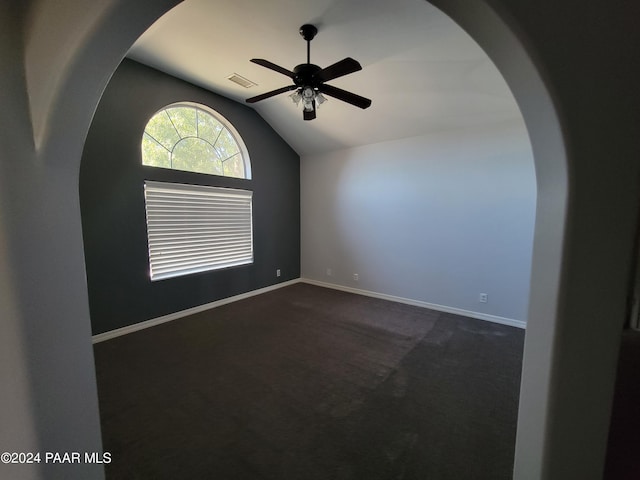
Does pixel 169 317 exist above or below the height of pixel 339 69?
below

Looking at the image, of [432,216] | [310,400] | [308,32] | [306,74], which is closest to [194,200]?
[306,74]

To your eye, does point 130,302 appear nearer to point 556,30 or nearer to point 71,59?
point 71,59

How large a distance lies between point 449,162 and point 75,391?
4134 millimetres

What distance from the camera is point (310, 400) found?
2.00 metres

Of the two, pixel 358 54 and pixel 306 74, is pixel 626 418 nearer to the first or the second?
pixel 306 74

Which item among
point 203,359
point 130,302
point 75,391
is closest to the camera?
point 75,391

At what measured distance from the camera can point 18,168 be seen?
2.59 feet

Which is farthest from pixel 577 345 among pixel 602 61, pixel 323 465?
pixel 323 465

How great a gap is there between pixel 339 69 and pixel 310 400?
2.48 metres

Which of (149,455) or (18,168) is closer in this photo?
(18,168)

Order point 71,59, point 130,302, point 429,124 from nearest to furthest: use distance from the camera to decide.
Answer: point 71,59 → point 130,302 → point 429,124

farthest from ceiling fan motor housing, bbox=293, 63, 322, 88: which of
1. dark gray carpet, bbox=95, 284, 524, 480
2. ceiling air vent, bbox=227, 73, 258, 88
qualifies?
dark gray carpet, bbox=95, 284, 524, 480

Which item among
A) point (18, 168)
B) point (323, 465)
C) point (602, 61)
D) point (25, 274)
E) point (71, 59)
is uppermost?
point (71, 59)

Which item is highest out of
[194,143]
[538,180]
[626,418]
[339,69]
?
[339,69]
